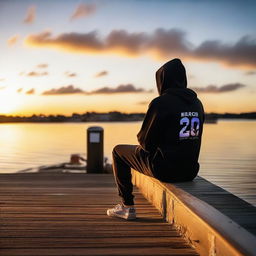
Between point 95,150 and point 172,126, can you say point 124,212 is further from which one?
point 95,150

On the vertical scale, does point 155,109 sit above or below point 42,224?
above

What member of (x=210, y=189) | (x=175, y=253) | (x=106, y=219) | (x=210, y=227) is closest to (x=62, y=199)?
(x=106, y=219)

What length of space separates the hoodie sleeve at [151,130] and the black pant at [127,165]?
0.13 metres

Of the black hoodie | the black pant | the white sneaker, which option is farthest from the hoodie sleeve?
the white sneaker

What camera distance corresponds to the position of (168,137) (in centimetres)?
381

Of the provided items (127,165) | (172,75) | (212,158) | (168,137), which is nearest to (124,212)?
(127,165)

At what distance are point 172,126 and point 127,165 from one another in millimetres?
842

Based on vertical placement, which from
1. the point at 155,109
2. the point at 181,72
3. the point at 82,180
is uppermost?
the point at 181,72

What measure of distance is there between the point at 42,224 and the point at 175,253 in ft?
5.24

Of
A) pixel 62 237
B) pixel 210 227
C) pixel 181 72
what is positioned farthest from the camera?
pixel 181 72

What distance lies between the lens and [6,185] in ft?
22.0

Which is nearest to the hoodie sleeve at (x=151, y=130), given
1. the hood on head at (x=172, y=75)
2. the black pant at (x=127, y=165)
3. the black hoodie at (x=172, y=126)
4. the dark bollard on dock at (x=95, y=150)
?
the black hoodie at (x=172, y=126)

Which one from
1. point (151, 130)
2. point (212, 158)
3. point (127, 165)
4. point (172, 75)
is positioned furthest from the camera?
point (212, 158)

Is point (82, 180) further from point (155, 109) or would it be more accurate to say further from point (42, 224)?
point (155, 109)
